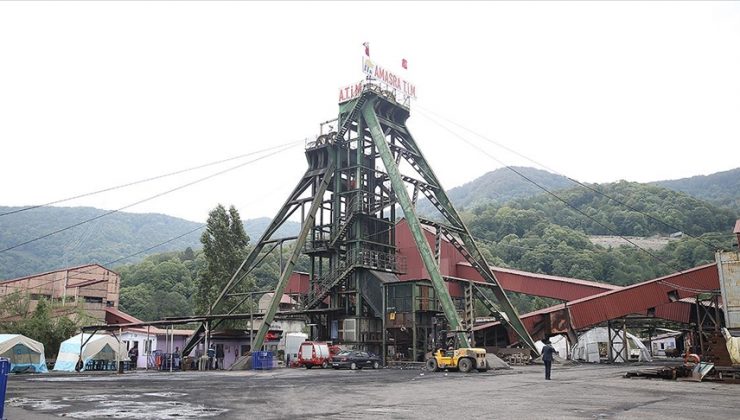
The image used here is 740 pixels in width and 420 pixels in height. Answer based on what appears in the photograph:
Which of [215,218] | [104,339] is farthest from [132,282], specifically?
[104,339]

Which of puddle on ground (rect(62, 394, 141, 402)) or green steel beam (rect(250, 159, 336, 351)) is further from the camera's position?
green steel beam (rect(250, 159, 336, 351))

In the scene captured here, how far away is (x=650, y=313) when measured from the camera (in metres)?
39.2

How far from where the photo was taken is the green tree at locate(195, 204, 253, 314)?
2144 inches

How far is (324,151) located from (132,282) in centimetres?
8197

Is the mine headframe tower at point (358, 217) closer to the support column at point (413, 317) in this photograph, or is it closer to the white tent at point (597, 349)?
the support column at point (413, 317)

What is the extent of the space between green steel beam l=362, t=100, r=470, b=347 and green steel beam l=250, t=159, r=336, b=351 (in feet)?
16.1

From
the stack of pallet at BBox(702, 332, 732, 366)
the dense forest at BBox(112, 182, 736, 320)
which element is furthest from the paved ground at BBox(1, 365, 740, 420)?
the dense forest at BBox(112, 182, 736, 320)

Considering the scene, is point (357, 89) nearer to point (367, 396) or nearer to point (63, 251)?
point (367, 396)

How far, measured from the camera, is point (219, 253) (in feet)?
184

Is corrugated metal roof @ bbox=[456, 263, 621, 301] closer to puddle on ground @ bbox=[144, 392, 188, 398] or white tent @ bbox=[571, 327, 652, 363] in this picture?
white tent @ bbox=[571, 327, 652, 363]

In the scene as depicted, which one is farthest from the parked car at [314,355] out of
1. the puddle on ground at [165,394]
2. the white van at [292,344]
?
the puddle on ground at [165,394]

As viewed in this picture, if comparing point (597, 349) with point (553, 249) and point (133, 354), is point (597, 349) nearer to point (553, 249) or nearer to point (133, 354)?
point (133, 354)

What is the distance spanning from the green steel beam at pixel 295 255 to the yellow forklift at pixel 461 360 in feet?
38.9

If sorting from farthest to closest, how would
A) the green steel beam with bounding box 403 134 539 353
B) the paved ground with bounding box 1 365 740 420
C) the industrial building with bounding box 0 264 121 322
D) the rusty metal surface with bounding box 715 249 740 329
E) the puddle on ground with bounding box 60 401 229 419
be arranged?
the industrial building with bounding box 0 264 121 322 → the green steel beam with bounding box 403 134 539 353 → the rusty metal surface with bounding box 715 249 740 329 → the paved ground with bounding box 1 365 740 420 → the puddle on ground with bounding box 60 401 229 419
